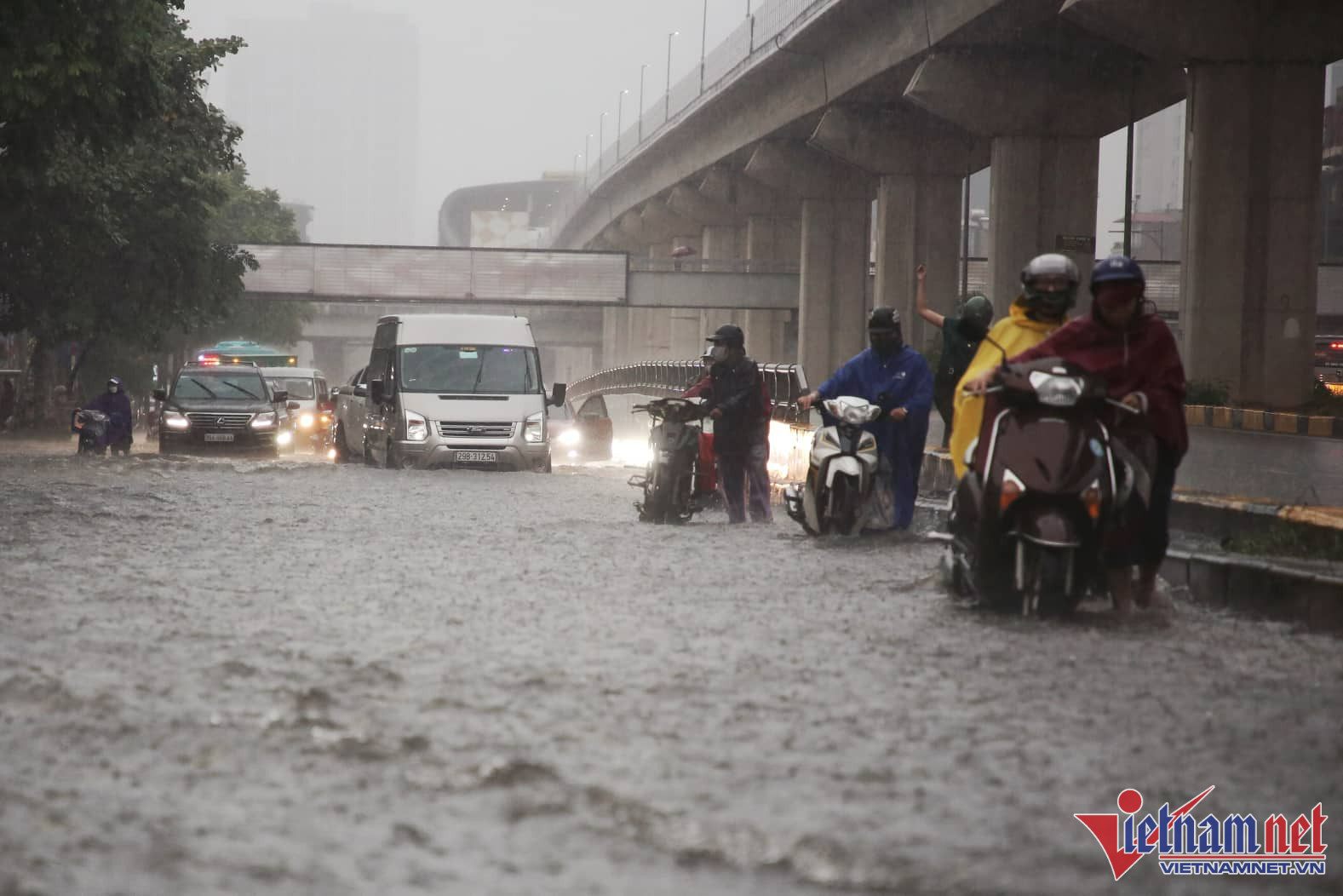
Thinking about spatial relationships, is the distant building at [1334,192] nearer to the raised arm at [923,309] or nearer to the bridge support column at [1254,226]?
the bridge support column at [1254,226]

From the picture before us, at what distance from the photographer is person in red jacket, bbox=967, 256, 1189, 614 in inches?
339

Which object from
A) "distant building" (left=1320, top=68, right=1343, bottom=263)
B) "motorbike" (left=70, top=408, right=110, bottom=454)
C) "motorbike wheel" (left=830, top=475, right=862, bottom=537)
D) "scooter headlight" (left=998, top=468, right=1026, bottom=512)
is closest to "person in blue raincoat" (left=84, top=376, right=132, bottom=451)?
"motorbike" (left=70, top=408, right=110, bottom=454)

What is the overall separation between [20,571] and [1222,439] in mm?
17088

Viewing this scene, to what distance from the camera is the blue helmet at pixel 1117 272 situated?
8555 millimetres

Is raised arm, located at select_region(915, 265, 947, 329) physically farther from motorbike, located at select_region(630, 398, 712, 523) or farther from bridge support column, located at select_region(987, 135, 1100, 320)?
bridge support column, located at select_region(987, 135, 1100, 320)

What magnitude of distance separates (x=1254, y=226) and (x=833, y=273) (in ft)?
95.1

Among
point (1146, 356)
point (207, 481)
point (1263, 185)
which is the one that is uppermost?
point (1263, 185)

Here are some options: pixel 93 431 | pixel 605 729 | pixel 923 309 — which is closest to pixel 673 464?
pixel 923 309

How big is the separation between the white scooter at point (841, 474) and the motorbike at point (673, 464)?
2.68m

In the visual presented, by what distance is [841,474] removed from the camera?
41.6ft

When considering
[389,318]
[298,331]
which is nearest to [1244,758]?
[389,318]

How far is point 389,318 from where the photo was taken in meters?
27.1

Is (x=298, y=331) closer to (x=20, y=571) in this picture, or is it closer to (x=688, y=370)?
(x=688, y=370)

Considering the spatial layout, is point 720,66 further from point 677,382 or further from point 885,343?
point 885,343
